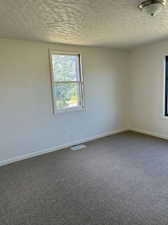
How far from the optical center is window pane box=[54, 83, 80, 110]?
3.80 m

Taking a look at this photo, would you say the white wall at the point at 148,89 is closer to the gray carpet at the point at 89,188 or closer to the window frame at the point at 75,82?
the gray carpet at the point at 89,188

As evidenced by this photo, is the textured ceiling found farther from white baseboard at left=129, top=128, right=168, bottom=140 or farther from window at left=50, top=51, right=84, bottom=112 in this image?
white baseboard at left=129, top=128, right=168, bottom=140

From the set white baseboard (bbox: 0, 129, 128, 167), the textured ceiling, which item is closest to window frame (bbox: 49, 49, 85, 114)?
the textured ceiling

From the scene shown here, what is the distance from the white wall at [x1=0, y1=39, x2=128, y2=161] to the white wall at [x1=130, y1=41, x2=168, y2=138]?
45cm

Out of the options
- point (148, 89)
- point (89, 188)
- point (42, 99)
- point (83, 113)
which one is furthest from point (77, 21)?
point (148, 89)

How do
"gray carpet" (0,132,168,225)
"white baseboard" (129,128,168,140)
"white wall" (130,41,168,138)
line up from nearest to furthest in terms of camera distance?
"gray carpet" (0,132,168,225) → "white wall" (130,41,168,138) → "white baseboard" (129,128,168,140)

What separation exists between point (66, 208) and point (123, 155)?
174 cm

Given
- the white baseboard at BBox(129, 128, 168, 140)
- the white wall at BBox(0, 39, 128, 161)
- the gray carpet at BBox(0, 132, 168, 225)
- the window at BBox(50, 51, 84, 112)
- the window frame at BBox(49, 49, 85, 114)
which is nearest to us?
the gray carpet at BBox(0, 132, 168, 225)

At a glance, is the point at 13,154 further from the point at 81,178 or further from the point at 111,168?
the point at 111,168

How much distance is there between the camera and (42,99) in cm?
355

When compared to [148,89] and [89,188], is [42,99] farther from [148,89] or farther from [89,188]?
[148,89]

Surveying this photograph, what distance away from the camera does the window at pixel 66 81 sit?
3723mm

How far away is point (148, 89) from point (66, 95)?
2.20 metres


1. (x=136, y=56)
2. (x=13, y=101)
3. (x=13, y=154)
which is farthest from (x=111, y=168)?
(x=136, y=56)
